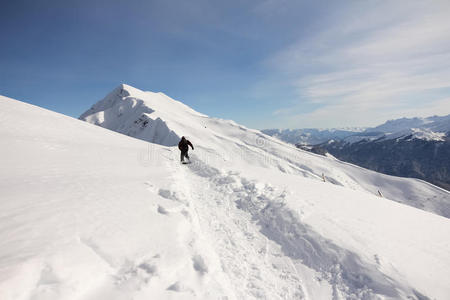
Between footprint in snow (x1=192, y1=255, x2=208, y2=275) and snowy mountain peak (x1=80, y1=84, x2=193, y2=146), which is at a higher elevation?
snowy mountain peak (x1=80, y1=84, x2=193, y2=146)

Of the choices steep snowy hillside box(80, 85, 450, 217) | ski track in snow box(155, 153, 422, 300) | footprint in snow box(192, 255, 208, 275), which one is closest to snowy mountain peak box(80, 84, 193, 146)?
steep snowy hillside box(80, 85, 450, 217)

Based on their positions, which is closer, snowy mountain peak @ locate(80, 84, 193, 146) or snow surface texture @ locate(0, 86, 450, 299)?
snow surface texture @ locate(0, 86, 450, 299)

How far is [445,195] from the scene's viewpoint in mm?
92375

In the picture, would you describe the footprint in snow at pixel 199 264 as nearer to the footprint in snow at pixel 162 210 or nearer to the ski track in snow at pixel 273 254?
the ski track in snow at pixel 273 254

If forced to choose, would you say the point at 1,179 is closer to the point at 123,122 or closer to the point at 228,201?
the point at 228,201

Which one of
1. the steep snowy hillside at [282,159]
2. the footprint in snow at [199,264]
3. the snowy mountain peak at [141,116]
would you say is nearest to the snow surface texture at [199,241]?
the footprint in snow at [199,264]

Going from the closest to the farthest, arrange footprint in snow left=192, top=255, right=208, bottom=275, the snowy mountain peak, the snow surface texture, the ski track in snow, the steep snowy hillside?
the snow surface texture < footprint in snow left=192, top=255, right=208, bottom=275 < the ski track in snow < the steep snowy hillside < the snowy mountain peak

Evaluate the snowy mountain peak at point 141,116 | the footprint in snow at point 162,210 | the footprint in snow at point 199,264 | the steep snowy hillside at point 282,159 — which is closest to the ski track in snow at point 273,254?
the footprint in snow at point 199,264

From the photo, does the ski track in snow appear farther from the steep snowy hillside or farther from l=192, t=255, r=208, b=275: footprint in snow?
the steep snowy hillside

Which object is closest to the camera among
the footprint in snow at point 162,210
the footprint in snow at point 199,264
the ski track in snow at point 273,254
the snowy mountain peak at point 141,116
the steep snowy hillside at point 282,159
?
the footprint in snow at point 199,264

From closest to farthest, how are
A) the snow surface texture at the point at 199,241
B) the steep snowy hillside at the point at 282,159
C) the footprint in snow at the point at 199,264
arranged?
the snow surface texture at the point at 199,241 < the footprint in snow at the point at 199,264 < the steep snowy hillside at the point at 282,159

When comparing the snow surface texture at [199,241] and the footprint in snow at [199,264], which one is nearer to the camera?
the snow surface texture at [199,241]

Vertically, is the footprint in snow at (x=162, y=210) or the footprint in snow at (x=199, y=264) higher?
the footprint in snow at (x=162, y=210)

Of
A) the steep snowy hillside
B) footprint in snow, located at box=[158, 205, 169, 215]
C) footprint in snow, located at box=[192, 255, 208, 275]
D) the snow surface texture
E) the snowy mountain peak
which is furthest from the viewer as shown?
the snowy mountain peak
